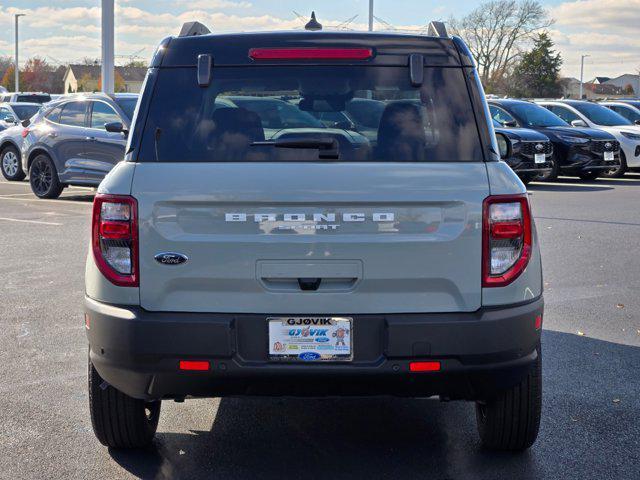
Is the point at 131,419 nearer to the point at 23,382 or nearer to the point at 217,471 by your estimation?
the point at 217,471

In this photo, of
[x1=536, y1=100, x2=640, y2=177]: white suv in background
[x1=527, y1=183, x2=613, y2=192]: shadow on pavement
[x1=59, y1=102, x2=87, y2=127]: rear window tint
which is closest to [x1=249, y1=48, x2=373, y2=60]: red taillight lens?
[x1=59, y1=102, x2=87, y2=127]: rear window tint

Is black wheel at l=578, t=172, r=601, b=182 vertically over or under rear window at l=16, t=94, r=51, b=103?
under

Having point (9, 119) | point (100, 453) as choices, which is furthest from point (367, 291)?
point (9, 119)

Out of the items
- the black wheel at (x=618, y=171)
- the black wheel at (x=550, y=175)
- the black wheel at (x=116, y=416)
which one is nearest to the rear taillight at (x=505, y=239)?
the black wheel at (x=116, y=416)

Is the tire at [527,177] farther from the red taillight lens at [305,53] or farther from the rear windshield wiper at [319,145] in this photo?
the rear windshield wiper at [319,145]

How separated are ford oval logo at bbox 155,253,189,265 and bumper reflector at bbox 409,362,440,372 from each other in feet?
3.15

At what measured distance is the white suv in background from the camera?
2206 centimetres

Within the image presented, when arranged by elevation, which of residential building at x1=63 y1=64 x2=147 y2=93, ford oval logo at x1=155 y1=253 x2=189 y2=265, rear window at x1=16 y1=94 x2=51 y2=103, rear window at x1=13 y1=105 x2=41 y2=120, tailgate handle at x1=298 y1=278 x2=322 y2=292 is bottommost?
tailgate handle at x1=298 y1=278 x2=322 y2=292

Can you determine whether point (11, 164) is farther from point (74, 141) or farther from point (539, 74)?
point (539, 74)

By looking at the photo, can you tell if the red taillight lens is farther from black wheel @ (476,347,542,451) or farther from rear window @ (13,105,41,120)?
rear window @ (13,105,41,120)

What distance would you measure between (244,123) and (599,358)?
132 inches

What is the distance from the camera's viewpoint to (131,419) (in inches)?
172

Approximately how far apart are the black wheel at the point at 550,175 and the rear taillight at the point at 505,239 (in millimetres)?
16464

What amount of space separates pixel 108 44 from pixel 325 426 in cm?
1616
